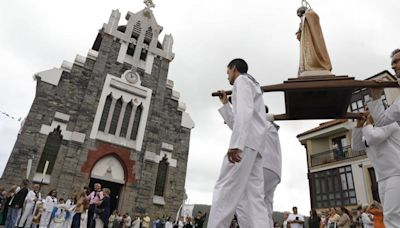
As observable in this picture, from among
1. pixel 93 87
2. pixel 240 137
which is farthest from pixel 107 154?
pixel 240 137

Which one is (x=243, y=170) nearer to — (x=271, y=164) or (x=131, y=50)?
(x=271, y=164)

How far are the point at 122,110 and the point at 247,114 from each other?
17090 mm

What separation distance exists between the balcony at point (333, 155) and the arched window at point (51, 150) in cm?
1813

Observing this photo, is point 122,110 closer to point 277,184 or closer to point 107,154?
point 107,154

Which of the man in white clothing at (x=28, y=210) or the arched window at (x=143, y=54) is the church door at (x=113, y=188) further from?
the arched window at (x=143, y=54)

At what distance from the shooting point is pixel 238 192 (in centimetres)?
261

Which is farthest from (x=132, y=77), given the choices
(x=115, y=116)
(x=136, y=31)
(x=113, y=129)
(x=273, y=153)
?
(x=273, y=153)

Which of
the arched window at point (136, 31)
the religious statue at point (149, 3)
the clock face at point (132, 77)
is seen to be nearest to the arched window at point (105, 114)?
the clock face at point (132, 77)

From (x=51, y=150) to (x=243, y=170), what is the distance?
16110 mm

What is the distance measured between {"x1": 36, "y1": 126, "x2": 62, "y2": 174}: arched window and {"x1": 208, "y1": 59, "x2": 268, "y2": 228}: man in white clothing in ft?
51.2

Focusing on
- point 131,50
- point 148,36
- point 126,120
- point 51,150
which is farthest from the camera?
point 148,36

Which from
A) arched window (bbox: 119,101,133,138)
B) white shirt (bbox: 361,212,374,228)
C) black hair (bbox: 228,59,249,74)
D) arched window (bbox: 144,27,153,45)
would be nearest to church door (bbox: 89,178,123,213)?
arched window (bbox: 119,101,133,138)

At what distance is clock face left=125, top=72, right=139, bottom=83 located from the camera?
19.8 meters

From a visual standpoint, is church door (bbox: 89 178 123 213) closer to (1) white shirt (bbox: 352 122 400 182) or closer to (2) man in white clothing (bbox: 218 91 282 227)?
(2) man in white clothing (bbox: 218 91 282 227)
